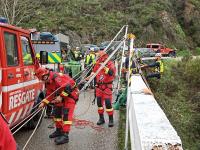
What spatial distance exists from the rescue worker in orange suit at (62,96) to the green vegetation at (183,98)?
309 cm

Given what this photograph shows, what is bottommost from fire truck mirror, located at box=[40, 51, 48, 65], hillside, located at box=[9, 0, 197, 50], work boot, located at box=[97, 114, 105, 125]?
work boot, located at box=[97, 114, 105, 125]

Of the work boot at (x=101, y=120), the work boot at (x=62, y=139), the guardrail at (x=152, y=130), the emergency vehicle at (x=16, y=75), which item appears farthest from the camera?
the work boot at (x=101, y=120)

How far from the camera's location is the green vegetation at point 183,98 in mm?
12202

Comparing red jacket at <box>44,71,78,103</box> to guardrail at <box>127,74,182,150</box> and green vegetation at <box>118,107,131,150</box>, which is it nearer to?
green vegetation at <box>118,107,131,150</box>

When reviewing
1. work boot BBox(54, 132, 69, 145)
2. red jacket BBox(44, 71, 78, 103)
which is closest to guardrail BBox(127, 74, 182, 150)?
red jacket BBox(44, 71, 78, 103)

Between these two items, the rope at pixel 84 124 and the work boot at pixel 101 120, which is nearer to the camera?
the rope at pixel 84 124

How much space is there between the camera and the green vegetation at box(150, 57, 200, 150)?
12202 millimetres

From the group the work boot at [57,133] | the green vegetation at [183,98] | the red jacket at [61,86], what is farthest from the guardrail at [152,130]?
the green vegetation at [183,98]

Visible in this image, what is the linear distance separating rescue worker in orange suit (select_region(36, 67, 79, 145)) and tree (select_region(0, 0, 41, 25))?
20.5 metres

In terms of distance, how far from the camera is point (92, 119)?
10398 millimetres

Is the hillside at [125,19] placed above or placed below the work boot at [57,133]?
above

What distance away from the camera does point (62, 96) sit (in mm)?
7699

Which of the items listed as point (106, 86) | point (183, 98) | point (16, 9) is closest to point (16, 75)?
point (106, 86)

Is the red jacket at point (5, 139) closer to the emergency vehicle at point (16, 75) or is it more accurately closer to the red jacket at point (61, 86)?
the emergency vehicle at point (16, 75)
